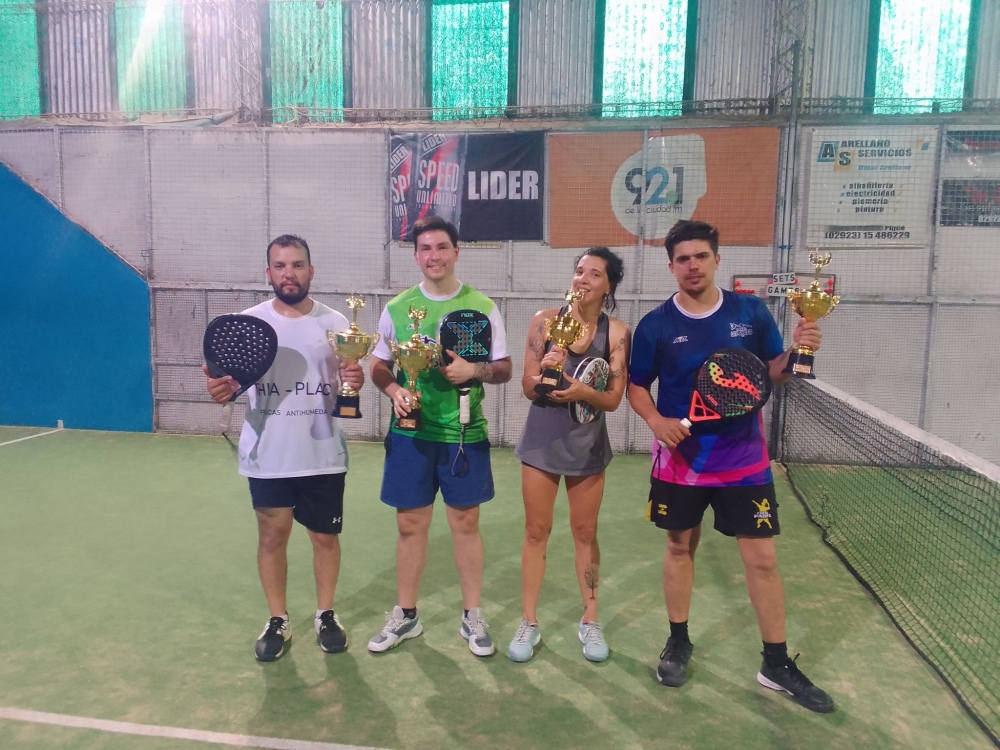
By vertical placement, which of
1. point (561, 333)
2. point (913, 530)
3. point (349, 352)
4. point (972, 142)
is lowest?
point (913, 530)

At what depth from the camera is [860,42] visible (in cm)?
804

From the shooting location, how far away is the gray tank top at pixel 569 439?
3352 mm

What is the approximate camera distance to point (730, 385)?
2953 millimetres

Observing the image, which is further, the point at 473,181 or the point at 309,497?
the point at 473,181

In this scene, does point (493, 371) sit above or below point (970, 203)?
below

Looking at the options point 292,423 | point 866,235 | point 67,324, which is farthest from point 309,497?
point 67,324

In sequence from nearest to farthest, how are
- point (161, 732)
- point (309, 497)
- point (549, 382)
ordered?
point (161, 732) < point (549, 382) < point (309, 497)

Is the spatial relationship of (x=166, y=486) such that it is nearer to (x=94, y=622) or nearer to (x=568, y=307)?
(x=94, y=622)

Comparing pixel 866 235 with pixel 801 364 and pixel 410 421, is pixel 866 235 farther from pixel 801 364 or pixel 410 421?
pixel 410 421

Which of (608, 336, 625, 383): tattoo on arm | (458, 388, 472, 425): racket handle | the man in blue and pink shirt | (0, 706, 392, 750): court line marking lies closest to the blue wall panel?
(0, 706, 392, 750): court line marking

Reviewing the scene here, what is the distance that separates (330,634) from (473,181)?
5.95 meters

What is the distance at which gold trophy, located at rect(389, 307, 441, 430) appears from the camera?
325cm

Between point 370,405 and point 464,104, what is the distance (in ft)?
12.7

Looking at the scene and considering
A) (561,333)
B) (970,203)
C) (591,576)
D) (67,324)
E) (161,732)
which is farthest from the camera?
(67,324)
